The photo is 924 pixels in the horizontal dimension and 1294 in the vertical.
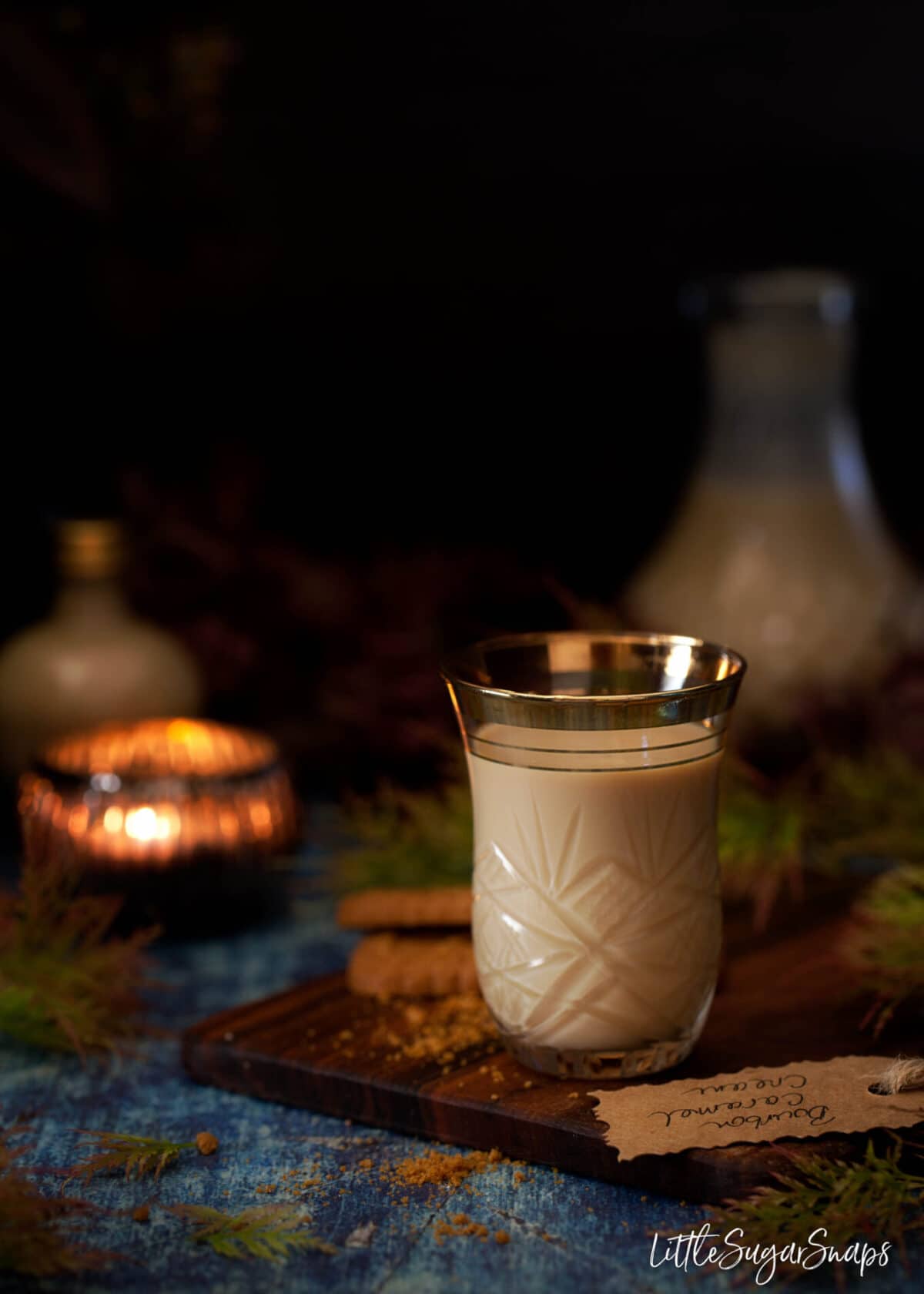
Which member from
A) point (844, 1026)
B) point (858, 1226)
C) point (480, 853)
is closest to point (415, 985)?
point (480, 853)

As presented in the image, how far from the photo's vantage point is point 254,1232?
822 mm

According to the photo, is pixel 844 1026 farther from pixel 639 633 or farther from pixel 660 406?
pixel 660 406

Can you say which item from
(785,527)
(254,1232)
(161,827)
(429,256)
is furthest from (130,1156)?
(429,256)

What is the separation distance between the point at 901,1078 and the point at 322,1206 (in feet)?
1.18

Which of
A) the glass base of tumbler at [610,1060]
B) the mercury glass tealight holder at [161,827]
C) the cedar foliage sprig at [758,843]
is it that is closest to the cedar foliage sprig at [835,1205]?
the glass base of tumbler at [610,1060]

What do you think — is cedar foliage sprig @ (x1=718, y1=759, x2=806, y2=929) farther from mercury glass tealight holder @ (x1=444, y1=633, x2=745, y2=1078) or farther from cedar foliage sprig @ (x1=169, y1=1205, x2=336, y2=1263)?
cedar foliage sprig @ (x1=169, y1=1205, x2=336, y2=1263)

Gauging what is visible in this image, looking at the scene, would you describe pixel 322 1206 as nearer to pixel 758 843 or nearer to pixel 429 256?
pixel 758 843

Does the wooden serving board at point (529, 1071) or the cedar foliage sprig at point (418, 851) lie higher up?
the cedar foliage sprig at point (418, 851)

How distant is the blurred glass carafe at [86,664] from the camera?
161 centimetres

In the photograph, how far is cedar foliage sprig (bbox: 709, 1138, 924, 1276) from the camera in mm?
A: 796

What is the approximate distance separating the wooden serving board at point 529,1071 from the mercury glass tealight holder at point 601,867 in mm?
40

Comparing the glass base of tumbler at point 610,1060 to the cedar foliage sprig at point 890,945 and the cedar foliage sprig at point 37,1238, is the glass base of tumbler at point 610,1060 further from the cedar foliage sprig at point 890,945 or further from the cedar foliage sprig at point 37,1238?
the cedar foliage sprig at point 37,1238

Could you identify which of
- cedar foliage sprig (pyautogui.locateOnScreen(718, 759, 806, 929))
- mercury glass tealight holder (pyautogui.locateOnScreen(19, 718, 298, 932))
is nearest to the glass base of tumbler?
cedar foliage sprig (pyautogui.locateOnScreen(718, 759, 806, 929))

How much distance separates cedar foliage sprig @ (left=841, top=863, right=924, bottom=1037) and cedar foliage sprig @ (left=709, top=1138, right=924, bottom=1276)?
0.18m
